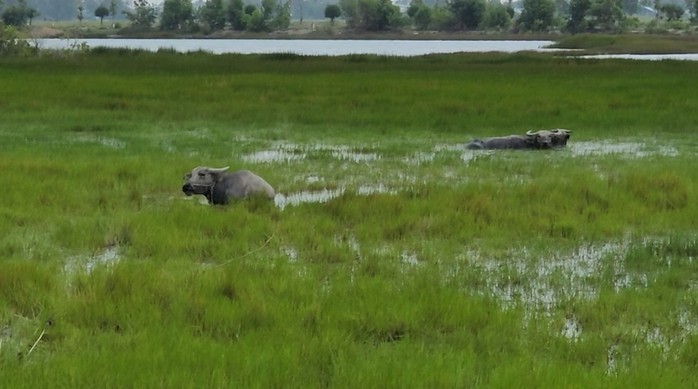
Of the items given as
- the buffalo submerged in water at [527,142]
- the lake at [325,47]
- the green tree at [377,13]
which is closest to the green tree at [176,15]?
the lake at [325,47]

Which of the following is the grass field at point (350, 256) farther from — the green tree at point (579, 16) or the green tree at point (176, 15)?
the green tree at point (176, 15)

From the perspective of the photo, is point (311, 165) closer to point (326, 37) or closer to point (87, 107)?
point (87, 107)

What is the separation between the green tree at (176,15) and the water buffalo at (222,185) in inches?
3905

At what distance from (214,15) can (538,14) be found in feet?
137

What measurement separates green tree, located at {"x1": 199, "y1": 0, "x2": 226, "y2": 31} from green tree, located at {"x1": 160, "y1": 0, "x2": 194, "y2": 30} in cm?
197

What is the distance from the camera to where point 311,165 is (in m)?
10.6

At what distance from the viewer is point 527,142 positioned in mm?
12164

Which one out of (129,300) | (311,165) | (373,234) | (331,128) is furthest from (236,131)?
(129,300)

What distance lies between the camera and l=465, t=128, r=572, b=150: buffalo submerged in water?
1204 centimetres

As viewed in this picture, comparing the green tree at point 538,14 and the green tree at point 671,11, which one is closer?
the green tree at point 538,14

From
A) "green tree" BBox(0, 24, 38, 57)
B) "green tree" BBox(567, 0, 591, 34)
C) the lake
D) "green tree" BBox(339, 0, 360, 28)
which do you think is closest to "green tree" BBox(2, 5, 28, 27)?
the lake

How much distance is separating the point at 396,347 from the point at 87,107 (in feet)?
45.5

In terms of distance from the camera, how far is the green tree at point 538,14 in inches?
3792

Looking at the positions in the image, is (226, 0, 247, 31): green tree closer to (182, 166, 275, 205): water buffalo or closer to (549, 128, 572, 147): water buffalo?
(549, 128, 572, 147): water buffalo
